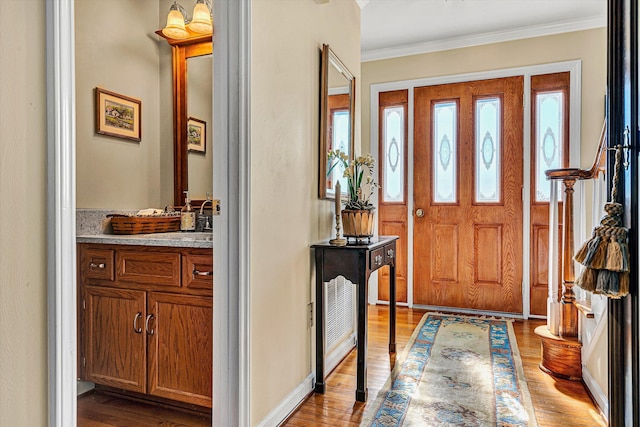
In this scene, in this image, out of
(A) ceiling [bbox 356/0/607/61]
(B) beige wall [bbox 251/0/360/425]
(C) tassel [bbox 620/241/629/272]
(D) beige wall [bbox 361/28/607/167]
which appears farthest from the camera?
(D) beige wall [bbox 361/28/607/167]

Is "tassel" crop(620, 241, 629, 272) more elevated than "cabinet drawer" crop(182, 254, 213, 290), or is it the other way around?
"tassel" crop(620, 241, 629, 272)

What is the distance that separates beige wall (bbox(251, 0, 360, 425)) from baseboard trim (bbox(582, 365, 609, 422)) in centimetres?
144

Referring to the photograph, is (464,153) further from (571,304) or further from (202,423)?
(202,423)

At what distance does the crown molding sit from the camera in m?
3.46

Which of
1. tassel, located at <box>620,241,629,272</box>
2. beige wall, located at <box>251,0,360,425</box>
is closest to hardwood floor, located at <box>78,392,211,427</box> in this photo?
beige wall, located at <box>251,0,360,425</box>

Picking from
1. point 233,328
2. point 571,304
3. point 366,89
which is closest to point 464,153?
point 366,89

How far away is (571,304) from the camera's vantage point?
238 centimetres

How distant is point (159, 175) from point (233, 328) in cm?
149

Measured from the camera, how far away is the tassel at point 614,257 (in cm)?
133

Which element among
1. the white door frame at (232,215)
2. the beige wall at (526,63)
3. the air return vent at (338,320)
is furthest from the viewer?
the beige wall at (526,63)

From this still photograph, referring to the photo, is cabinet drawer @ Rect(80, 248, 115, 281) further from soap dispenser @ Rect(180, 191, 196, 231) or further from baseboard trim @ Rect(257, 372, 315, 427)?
baseboard trim @ Rect(257, 372, 315, 427)

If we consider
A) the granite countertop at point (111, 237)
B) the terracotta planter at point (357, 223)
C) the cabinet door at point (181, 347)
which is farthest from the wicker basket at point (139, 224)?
the terracotta planter at point (357, 223)

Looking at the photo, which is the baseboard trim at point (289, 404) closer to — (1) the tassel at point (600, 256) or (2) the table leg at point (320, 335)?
(2) the table leg at point (320, 335)

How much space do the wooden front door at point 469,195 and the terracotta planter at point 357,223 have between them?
71.3 inches
